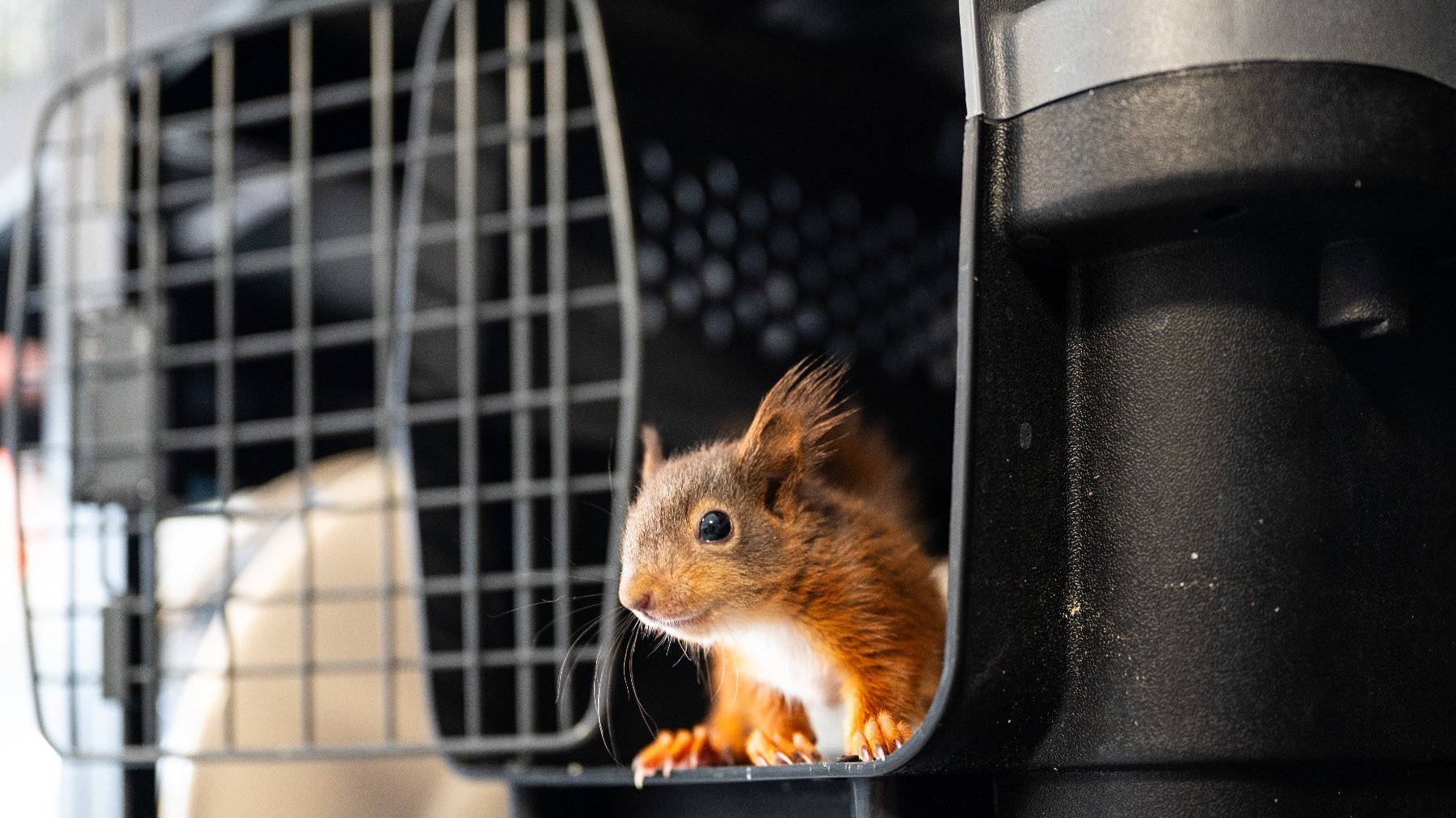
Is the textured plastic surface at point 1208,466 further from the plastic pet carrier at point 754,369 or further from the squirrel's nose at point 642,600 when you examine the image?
the squirrel's nose at point 642,600

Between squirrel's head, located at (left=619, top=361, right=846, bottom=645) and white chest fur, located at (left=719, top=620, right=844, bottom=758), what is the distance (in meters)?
0.02

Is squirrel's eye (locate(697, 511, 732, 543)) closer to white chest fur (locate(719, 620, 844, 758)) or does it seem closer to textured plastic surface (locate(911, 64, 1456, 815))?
white chest fur (locate(719, 620, 844, 758))

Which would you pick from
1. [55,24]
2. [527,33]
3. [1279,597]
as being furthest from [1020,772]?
[55,24]


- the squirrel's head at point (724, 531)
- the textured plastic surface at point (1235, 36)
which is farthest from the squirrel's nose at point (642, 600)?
the textured plastic surface at point (1235, 36)

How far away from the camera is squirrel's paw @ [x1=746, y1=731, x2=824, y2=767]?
698mm

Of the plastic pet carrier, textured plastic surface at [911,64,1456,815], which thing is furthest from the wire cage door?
textured plastic surface at [911,64,1456,815]

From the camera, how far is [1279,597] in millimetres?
511

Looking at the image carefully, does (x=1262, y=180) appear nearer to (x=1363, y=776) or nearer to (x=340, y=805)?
(x=1363, y=776)

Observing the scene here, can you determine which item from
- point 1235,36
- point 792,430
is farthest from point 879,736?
point 1235,36

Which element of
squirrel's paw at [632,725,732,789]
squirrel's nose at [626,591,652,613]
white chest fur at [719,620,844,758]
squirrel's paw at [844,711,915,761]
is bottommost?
squirrel's paw at [632,725,732,789]

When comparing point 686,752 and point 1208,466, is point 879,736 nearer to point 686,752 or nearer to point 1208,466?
point 686,752

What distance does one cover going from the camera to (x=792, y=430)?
2.39 ft

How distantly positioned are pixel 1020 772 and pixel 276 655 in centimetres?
68

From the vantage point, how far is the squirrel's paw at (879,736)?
26.0 inches
